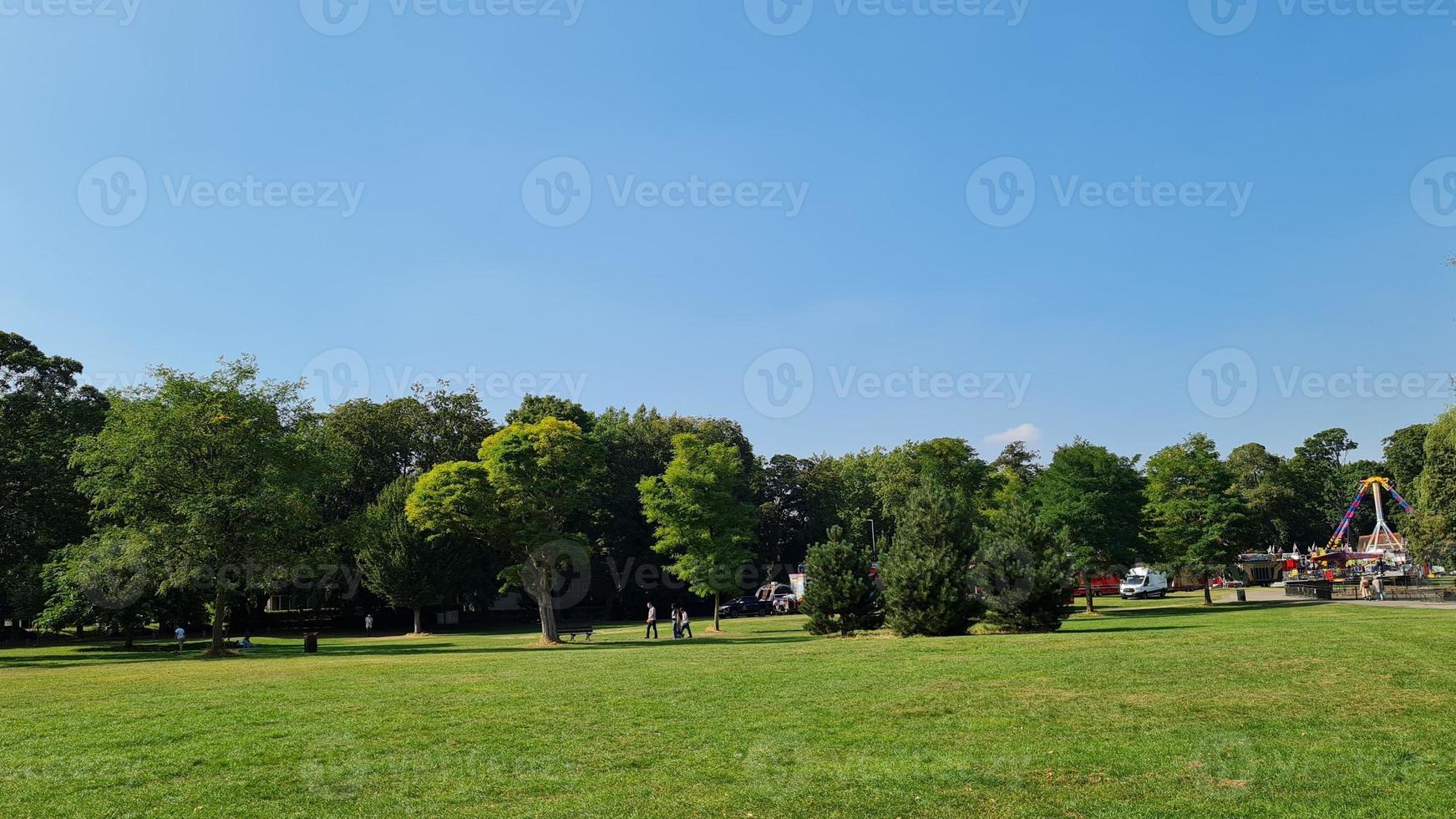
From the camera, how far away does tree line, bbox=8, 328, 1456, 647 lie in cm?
3512

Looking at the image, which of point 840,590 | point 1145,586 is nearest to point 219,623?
point 840,590

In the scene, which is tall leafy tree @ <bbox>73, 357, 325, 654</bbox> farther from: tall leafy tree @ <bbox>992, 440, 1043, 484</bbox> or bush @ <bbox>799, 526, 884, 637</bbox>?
A: tall leafy tree @ <bbox>992, 440, 1043, 484</bbox>

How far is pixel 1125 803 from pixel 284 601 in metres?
71.9

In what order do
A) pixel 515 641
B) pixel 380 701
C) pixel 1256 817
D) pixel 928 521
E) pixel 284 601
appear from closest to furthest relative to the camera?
pixel 1256 817
pixel 380 701
pixel 928 521
pixel 515 641
pixel 284 601

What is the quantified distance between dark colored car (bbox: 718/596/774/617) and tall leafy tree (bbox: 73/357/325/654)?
35805 mm

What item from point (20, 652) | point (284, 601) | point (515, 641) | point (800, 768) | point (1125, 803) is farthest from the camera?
point (284, 601)

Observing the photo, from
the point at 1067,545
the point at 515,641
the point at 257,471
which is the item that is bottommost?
the point at 515,641

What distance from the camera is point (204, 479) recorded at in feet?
124

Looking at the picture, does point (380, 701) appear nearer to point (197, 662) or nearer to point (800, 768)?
point (800, 768)

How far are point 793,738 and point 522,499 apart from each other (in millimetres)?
31847

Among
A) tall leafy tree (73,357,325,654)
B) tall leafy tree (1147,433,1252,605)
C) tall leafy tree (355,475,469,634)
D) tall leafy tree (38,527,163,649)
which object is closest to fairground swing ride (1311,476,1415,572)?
tall leafy tree (1147,433,1252,605)

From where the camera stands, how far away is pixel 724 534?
5012 cm

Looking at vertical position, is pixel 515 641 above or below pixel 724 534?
below

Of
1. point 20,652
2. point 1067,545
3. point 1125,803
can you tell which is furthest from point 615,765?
point 20,652
